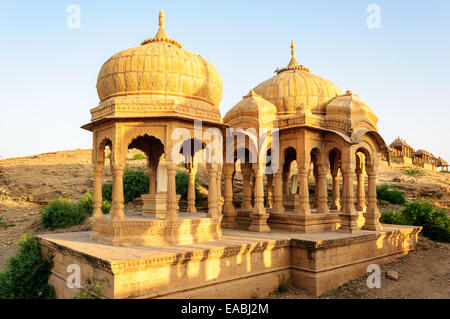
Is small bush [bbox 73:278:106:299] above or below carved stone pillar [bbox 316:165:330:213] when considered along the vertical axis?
below

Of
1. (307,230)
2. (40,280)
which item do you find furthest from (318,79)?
(40,280)

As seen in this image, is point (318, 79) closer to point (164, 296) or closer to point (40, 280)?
point (164, 296)

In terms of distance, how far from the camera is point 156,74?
9.42m

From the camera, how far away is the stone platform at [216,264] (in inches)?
264

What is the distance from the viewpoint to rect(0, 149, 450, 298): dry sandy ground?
926cm

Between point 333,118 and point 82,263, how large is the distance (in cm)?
890

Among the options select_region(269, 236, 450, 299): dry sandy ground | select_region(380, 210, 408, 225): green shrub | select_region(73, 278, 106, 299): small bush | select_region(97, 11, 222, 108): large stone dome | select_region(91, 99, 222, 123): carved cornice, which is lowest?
select_region(269, 236, 450, 299): dry sandy ground

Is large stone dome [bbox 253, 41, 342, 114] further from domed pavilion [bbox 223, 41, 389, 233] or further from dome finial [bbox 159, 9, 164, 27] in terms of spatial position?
dome finial [bbox 159, 9, 164, 27]

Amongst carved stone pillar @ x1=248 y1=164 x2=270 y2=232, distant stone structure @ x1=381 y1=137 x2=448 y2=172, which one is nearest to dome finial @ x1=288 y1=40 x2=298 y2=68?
carved stone pillar @ x1=248 y1=164 x2=270 y2=232

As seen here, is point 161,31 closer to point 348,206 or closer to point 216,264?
point 216,264

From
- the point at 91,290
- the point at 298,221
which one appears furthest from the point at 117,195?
the point at 298,221

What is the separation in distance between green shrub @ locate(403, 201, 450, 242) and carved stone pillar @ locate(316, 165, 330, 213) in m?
5.31

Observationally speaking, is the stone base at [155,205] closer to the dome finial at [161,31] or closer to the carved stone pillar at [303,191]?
the carved stone pillar at [303,191]

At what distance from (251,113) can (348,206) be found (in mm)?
4375
